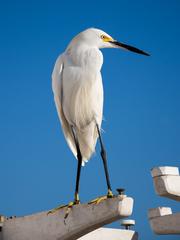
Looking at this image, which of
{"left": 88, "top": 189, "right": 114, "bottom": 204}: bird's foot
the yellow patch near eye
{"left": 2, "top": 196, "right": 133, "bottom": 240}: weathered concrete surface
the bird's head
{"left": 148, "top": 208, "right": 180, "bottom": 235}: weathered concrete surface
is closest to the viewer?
{"left": 2, "top": 196, "right": 133, "bottom": 240}: weathered concrete surface

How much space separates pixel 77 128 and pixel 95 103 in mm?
438

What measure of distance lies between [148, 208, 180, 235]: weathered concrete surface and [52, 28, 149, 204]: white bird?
2767 millimetres

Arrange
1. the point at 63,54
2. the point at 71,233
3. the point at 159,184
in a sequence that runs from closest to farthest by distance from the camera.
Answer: the point at 71,233
the point at 63,54
the point at 159,184

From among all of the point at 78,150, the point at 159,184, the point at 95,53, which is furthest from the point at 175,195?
the point at 95,53

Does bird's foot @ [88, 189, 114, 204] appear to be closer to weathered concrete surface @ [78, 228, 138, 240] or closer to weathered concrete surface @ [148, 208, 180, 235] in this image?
weathered concrete surface @ [78, 228, 138, 240]

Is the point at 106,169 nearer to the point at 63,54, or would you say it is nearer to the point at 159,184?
the point at 63,54

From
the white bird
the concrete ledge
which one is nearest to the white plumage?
the white bird

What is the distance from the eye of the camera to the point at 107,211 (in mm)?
6258

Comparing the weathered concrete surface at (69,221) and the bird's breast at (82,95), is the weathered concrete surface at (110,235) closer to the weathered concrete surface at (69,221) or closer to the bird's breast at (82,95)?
the weathered concrete surface at (69,221)

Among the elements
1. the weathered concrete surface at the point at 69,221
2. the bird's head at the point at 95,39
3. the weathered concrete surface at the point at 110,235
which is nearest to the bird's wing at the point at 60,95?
the bird's head at the point at 95,39

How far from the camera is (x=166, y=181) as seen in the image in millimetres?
8859

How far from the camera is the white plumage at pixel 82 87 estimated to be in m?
7.01

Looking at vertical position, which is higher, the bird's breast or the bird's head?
the bird's head

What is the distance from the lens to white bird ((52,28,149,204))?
7008mm
